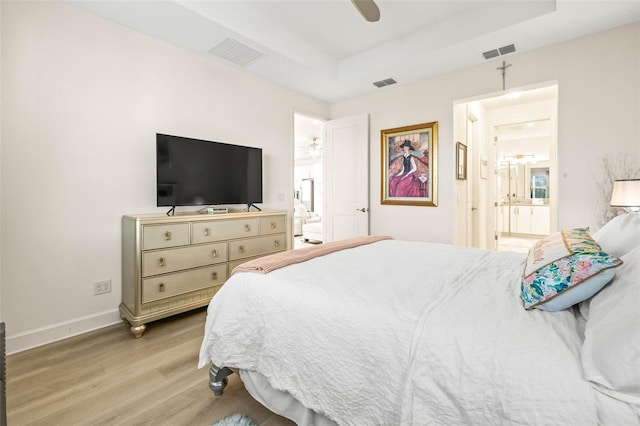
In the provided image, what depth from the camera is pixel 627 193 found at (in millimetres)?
2271

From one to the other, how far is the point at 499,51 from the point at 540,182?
654 centimetres

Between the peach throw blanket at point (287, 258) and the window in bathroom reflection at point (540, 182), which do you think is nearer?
the peach throw blanket at point (287, 258)

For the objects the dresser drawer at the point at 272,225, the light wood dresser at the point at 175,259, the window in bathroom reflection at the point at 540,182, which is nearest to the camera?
the light wood dresser at the point at 175,259

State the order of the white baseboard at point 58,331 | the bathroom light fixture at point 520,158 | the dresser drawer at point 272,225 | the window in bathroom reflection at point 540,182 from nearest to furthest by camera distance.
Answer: the white baseboard at point 58,331
the dresser drawer at point 272,225
the bathroom light fixture at point 520,158
the window in bathroom reflection at point 540,182

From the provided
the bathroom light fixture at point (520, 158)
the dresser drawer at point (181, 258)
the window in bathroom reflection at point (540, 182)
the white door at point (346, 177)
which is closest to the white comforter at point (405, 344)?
the dresser drawer at point (181, 258)

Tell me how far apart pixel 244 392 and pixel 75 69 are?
2801mm

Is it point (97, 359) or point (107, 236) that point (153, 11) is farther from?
point (97, 359)

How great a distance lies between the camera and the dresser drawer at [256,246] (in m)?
3.01

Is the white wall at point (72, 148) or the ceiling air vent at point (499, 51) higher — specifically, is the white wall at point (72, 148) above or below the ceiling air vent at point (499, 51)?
below

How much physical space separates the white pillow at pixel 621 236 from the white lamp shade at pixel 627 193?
1.09 m

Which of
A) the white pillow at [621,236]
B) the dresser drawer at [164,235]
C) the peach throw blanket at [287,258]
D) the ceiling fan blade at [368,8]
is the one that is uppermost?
the ceiling fan blade at [368,8]

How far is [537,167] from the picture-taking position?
809 centimetres

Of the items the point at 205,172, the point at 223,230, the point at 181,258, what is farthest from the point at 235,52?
the point at 181,258

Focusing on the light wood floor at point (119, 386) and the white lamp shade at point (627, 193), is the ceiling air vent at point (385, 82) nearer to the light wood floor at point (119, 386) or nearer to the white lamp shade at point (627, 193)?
the white lamp shade at point (627, 193)
